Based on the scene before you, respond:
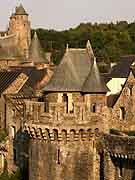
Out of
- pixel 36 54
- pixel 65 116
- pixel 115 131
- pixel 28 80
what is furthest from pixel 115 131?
pixel 36 54

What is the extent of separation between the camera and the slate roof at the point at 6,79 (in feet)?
160

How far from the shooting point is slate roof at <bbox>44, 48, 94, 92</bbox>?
107ft

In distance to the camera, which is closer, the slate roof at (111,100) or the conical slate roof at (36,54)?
the slate roof at (111,100)

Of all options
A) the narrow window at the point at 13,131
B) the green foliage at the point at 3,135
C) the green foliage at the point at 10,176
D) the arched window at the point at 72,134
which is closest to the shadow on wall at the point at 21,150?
the green foliage at the point at 10,176

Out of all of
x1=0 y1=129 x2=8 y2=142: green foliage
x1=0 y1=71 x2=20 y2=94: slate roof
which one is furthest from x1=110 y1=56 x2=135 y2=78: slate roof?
x1=0 y1=129 x2=8 y2=142: green foliage

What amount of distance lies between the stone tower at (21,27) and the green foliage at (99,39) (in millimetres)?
19635

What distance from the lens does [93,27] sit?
522ft

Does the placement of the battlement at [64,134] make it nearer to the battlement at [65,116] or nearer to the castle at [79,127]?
the castle at [79,127]

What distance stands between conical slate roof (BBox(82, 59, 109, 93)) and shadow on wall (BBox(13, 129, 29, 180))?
8.13 metres

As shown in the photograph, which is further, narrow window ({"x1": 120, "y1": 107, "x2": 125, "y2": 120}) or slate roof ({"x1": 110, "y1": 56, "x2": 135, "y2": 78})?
slate roof ({"x1": 110, "y1": 56, "x2": 135, "y2": 78})

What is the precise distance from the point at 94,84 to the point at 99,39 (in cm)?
9996

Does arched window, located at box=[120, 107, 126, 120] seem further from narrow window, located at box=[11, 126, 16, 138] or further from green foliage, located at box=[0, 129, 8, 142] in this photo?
green foliage, located at box=[0, 129, 8, 142]

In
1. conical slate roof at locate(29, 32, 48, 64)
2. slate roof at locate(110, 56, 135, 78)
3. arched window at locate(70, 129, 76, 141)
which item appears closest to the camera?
arched window at locate(70, 129, 76, 141)

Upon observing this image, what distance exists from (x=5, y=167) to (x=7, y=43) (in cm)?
4346
